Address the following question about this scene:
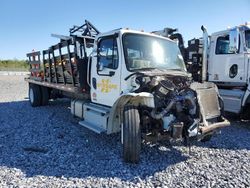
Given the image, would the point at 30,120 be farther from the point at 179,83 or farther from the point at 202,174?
the point at 202,174

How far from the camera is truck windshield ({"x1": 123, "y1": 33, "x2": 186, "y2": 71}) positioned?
5453 millimetres

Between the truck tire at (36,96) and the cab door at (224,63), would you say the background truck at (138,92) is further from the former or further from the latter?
the truck tire at (36,96)

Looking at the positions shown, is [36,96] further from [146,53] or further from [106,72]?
[146,53]

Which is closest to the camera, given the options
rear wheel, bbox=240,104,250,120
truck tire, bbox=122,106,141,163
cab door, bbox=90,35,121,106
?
truck tire, bbox=122,106,141,163

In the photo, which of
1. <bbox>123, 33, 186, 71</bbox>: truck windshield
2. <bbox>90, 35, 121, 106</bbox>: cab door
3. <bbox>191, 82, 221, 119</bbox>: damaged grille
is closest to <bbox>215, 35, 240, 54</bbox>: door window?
<bbox>123, 33, 186, 71</bbox>: truck windshield

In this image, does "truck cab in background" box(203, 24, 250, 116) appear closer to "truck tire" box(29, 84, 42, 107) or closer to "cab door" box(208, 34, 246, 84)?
"cab door" box(208, 34, 246, 84)

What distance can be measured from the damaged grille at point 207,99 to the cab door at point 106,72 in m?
1.56

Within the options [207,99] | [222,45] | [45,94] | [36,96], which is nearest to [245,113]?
[222,45]

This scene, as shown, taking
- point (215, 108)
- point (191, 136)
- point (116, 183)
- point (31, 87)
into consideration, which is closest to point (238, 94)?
point (215, 108)

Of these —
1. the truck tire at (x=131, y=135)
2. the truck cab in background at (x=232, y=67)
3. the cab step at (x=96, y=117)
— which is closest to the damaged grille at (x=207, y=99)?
the truck tire at (x=131, y=135)

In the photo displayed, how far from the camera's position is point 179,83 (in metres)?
5.27

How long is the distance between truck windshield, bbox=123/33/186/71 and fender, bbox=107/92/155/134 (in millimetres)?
641

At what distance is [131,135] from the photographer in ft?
15.3

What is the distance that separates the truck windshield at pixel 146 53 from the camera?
17.9ft
